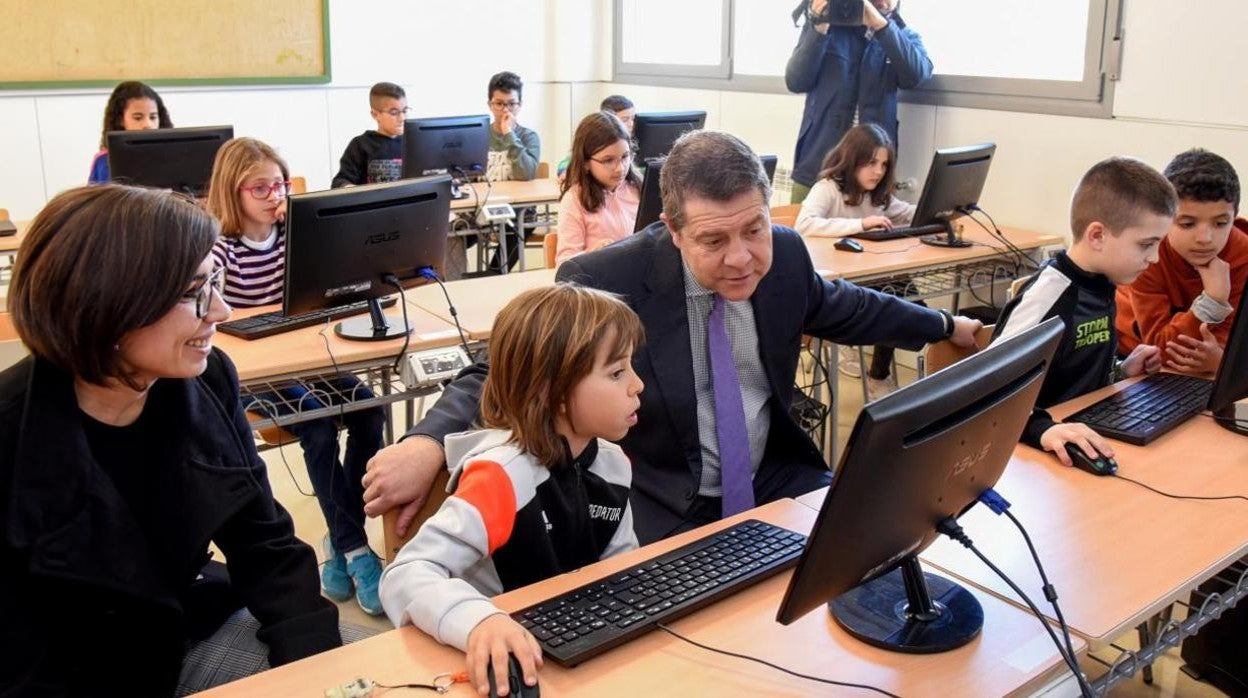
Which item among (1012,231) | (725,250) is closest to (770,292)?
(725,250)

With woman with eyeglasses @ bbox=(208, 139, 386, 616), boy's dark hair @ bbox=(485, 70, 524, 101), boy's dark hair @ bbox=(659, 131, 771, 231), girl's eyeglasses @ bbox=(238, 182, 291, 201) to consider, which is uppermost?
boy's dark hair @ bbox=(485, 70, 524, 101)

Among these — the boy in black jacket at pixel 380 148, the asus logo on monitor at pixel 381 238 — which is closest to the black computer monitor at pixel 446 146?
the boy in black jacket at pixel 380 148

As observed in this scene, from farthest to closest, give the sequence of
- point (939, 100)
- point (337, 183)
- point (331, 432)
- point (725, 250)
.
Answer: point (337, 183) < point (939, 100) < point (331, 432) < point (725, 250)

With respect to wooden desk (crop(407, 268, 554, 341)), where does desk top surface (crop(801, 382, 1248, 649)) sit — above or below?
below

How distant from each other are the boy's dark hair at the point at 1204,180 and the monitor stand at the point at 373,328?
201 cm

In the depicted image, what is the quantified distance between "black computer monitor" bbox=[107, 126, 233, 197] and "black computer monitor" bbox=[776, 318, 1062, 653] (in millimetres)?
3337

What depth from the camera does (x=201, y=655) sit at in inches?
61.8

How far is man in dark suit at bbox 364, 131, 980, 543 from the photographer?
1880mm

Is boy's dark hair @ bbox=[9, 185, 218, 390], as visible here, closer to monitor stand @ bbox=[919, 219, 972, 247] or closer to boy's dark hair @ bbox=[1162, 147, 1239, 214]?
boy's dark hair @ bbox=[1162, 147, 1239, 214]

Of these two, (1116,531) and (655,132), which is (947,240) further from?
(1116,531)

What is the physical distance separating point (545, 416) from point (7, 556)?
0.69 metres

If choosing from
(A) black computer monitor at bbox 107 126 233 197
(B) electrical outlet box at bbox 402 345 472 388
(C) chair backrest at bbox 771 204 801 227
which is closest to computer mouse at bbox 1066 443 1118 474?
(B) electrical outlet box at bbox 402 345 472 388

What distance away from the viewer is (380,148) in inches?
219

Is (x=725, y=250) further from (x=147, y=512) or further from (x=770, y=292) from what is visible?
(x=147, y=512)
